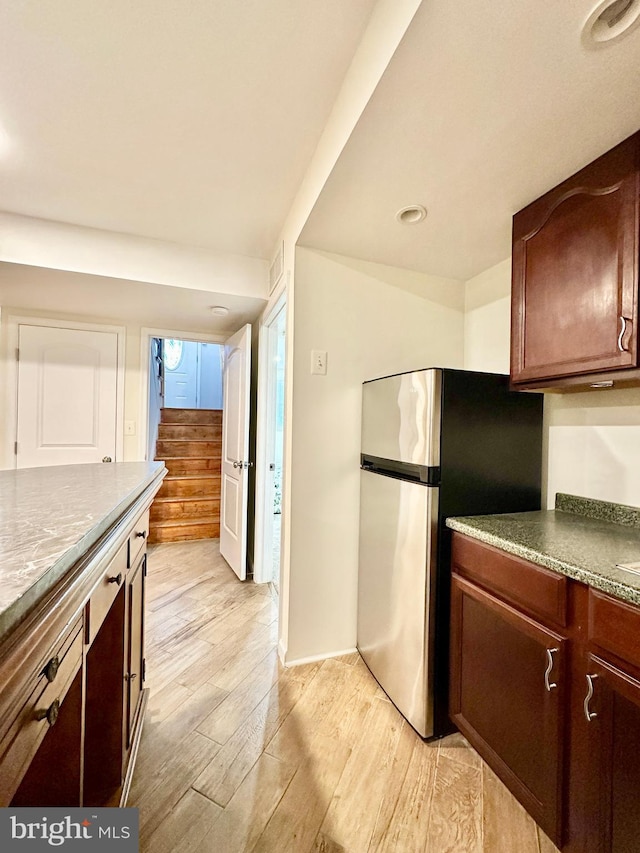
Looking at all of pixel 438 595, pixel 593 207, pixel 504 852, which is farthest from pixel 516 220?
pixel 504 852

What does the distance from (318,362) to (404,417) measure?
22.5 inches

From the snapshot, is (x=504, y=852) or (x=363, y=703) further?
(x=363, y=703)

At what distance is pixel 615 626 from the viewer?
2.94ft

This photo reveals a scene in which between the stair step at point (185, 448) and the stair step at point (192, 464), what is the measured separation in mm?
43

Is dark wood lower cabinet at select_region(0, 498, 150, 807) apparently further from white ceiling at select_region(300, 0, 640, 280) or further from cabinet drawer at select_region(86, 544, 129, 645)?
white ceiling at select_region(300, 0, 640, 280)

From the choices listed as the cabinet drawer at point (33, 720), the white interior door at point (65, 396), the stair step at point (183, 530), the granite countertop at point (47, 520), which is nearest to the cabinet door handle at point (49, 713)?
the cabinet drawer at point (33, 720)

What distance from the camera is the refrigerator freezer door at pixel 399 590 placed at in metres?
1.45

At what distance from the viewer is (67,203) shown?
192 centimetres

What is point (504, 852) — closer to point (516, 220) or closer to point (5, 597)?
point (5, 597)

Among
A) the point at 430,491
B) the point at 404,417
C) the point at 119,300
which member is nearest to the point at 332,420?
the point at 404,417

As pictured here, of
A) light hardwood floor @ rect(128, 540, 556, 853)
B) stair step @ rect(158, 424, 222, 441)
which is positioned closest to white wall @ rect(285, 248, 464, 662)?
light hardwood floor @ rect(128, 540, 556, 853)

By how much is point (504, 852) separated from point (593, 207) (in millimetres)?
1976

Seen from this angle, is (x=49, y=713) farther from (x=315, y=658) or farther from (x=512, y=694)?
(x=315, y=658)

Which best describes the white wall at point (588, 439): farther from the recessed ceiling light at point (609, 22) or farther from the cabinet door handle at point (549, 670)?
the recessed ceiling light at point (609, 22)
